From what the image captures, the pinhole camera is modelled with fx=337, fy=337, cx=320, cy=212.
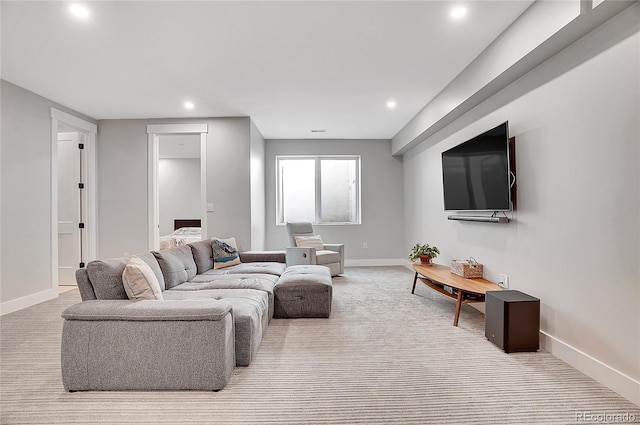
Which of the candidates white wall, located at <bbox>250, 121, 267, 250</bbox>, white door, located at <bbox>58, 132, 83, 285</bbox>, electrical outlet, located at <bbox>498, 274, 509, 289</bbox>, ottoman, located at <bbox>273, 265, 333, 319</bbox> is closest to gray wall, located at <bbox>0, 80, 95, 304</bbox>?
white door, located at <bbox>58, 132, 83, 285</bbox>

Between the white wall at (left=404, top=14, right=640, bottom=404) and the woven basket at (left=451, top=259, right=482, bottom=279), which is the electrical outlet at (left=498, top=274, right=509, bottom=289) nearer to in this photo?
the white wall at (left=404, top=14, right=640, bottom=404)

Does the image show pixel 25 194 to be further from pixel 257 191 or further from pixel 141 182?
pixel 257 191

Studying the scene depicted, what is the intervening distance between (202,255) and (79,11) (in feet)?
8.45

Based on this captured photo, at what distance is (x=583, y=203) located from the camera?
2.27 m

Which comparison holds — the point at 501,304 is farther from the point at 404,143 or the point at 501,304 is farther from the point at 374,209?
the point at 374,209

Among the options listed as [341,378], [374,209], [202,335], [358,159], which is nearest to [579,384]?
[341,378]

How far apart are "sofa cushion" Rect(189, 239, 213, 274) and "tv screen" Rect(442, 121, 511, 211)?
3.11 m

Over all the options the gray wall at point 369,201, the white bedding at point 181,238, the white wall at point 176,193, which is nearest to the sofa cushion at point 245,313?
the white bedding at point 181,238

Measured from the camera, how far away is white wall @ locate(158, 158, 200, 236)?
872 centimetres

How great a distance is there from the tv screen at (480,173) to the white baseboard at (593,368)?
3.69 feet

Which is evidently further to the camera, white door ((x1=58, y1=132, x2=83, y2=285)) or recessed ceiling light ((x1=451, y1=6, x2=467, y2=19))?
white door ((x1=58, y1=132, x2=83, y2=285))

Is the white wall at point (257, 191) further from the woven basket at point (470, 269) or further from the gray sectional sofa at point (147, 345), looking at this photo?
the gray sectional sofa at point (147, 345)

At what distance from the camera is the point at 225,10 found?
2.50 meters

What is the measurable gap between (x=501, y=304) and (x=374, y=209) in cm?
451
